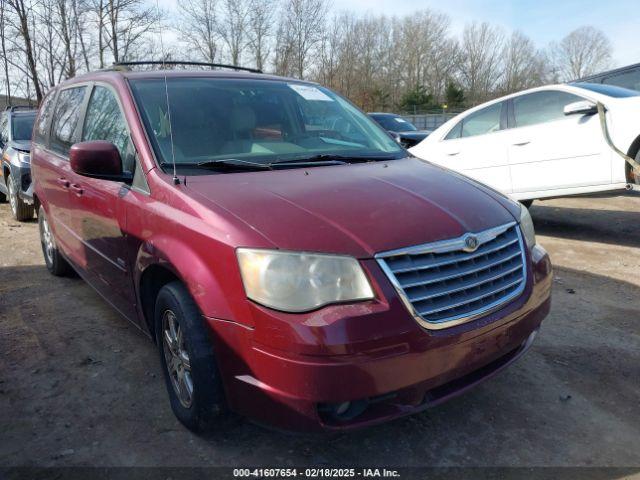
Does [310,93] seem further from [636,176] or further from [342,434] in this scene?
[636,176]

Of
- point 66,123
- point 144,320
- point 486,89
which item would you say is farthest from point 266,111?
point 486,89

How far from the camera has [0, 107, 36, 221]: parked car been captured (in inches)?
274

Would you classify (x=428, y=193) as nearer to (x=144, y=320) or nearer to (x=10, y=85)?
(x=144, y=320)

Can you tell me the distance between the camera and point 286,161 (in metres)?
2.84

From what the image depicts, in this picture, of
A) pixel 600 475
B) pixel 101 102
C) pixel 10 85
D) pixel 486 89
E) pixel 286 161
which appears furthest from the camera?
pixel 486 89

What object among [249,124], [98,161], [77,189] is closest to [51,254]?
[77,189]

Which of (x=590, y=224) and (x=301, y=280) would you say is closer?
(x=301, y=280)

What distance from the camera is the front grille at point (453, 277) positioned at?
2006mm

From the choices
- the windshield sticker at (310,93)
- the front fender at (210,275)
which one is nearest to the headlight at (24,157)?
the windshield sticker at (310,93)

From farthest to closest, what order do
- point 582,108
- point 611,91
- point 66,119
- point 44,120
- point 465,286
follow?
point 611,91
point 582,108
point 44,120
point 66,119
point 465,286

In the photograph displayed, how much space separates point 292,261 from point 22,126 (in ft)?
26.3

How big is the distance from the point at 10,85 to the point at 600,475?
108ft

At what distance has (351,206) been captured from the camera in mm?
2273

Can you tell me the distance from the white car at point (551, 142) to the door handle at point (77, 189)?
4744 mm
